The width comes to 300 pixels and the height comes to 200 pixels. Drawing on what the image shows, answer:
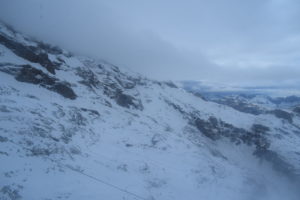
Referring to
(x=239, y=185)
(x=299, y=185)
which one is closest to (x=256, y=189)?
(x=239, y=185)

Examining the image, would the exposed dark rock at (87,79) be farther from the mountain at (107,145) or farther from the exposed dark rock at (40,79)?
the exposed dark rock at (40,79)

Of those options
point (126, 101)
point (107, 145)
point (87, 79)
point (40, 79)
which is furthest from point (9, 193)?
point (87, 79)

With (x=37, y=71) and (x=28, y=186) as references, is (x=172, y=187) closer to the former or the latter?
(x=28, y=186)

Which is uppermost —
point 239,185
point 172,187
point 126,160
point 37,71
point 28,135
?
point 37,71

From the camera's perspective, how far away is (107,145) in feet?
93.6

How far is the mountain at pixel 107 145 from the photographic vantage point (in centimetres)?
1659

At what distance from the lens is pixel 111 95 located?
5547cm

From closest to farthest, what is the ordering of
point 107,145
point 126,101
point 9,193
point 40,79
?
point 9,193, point 107,145, point 40,79, point 126,101

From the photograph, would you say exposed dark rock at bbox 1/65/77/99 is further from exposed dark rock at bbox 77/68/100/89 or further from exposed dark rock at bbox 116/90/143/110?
exposed dark rock at bbox 116/90/143/110

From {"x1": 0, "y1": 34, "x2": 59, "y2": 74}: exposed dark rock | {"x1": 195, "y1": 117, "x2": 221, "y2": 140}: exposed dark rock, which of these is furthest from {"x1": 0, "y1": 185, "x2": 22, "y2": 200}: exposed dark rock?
{"x1": 195, "y1": 117, "x2": 221, "y2": 140}: exposed dark rock

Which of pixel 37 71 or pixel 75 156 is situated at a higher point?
pixel 37 71

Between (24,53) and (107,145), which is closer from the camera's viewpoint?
(107,145)

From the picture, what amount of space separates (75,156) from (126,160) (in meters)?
7.91

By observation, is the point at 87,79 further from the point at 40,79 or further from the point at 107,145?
the point at 107,145
